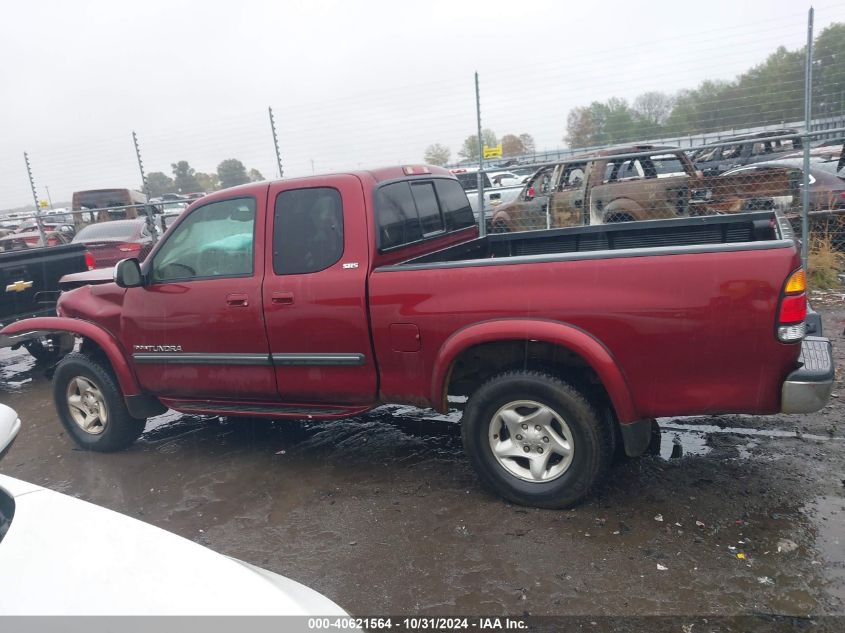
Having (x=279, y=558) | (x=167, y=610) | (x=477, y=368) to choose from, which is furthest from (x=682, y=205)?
(x=167, y=610)

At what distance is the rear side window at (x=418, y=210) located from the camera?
3967mm

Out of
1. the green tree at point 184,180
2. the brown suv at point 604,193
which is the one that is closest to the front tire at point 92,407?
the brown suv at point 604,193

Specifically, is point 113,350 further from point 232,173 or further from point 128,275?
point 232,173

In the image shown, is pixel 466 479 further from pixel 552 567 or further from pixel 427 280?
pixel 427 280

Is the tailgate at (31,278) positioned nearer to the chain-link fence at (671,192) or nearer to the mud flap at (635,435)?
the chain-link fence at (671,192)

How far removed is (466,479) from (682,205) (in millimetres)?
6072

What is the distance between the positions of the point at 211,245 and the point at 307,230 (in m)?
0.79

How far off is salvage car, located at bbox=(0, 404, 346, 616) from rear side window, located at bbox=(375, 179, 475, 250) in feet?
7.70

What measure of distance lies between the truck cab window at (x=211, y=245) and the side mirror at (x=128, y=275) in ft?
0.35

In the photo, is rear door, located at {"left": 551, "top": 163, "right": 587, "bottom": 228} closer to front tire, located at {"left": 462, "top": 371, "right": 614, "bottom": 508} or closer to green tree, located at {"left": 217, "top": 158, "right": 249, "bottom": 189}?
front tire, located at {"left": 462, "top": 371, "right": 614, "bottom": 508}

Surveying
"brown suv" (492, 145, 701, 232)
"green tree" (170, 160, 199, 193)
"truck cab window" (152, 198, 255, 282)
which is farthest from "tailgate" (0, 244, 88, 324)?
"green tree" (170, 160, 199, 193)

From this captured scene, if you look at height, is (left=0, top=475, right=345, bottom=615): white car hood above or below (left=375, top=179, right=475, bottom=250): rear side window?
below

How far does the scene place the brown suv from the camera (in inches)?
334

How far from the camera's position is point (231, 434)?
16.8 ft
